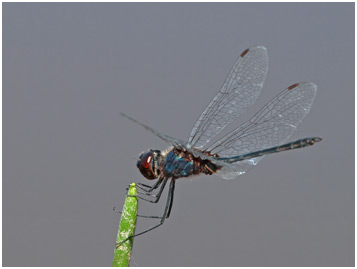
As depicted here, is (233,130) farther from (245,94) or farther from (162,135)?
(162,135)

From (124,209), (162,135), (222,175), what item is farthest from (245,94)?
(124,209)

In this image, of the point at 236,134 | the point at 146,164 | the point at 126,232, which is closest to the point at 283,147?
the point at 236,134

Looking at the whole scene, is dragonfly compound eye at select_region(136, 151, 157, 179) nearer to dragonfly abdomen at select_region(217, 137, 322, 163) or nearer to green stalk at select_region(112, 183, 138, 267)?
dragonfly abdomen at select_region(217, 137, 322, 163)

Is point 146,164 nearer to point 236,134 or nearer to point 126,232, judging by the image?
point 236,134

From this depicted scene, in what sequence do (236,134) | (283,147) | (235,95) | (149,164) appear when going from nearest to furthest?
(283,147)
(149,164)
(236,134)
(235,95)

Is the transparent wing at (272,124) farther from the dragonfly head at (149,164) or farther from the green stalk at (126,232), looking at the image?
the green stalk at (126,232)

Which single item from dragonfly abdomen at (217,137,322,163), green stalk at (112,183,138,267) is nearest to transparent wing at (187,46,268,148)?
dragonfly abdomen at (217,137,322,163)
